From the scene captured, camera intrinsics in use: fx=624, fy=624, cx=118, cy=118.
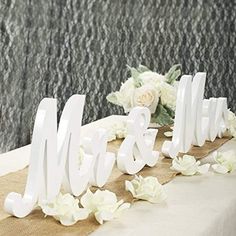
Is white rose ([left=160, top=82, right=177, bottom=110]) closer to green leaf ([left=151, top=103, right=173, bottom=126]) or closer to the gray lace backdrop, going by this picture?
green leaf ([left=151, top=103, right=173, bottom=126])

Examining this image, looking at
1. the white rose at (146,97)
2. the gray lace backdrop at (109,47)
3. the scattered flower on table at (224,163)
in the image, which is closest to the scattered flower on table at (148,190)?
the scattered flower on table at (224,163)

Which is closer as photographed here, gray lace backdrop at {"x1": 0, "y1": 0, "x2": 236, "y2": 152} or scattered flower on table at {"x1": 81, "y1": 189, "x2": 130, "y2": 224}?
scattered flower on table at {"x1": 81, "y1": 189, "x2": 130, "y2": 224}

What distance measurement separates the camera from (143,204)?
123 centimetres

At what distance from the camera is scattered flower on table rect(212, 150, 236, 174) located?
1.53 meters

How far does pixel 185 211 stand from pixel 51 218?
0.89 feet

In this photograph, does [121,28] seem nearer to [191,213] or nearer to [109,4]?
[109,4]

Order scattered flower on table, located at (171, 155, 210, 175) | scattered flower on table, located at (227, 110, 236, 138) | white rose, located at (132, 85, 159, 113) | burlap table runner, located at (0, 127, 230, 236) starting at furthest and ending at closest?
scattered flower on table, located at (227, 110, 236, 138) → white rose, located at (132, 85, 159, 113) → scattered flower on table, located at (171, 155, 210, 175) → burlap table runner, located at (0, 127, 230, 236)

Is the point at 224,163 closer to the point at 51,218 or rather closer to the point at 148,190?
the point at 148,190

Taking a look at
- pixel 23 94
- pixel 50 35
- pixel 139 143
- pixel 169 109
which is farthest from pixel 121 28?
pixel 139 143

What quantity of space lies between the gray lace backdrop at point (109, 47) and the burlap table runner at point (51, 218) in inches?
72.7

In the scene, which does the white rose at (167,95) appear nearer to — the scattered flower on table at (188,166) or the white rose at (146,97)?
the white rose at (146,97)

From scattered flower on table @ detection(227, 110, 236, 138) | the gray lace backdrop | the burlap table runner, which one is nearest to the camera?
the burlap table runner

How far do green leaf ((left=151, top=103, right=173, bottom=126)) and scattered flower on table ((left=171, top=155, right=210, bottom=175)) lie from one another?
0.43m

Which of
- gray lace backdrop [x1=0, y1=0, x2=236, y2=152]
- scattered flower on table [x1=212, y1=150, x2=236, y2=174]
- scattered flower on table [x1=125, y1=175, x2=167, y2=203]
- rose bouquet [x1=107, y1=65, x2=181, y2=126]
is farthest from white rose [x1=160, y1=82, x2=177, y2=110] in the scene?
gray lace backdrop [x1=0, y1=0, x2=236, y2=152]
